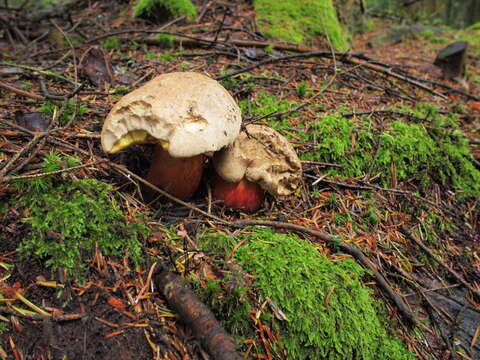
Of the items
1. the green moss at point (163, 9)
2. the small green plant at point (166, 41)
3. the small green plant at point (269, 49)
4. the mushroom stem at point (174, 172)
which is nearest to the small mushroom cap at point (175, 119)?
the mushroom stem at point (174, 172)

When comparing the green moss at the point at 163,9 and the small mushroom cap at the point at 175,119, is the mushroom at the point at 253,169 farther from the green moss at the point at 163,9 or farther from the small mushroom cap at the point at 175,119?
the green moss at the point at 163,9

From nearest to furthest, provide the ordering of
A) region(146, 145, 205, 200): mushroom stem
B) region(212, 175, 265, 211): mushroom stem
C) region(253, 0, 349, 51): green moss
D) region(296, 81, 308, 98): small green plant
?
region(146, 145, 205, 200): mushroom stem → region(212, 175, 265, 211): mushroom stem → region(296, 81, 308, 98): small green plant → region(253, 0, 349, 51): green moss

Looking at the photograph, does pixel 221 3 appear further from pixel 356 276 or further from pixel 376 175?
pixel 356 276

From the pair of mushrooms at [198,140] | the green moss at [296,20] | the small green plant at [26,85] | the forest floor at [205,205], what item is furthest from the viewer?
the green moss at [296,20]

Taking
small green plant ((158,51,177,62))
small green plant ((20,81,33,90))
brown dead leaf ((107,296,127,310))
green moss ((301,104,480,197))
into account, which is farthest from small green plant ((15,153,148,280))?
small green plant ((158,51,177,62))

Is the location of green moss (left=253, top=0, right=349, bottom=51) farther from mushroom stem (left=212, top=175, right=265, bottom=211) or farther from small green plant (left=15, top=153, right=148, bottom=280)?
small green plant (left=15, top=153, right=148, bottom=280)
